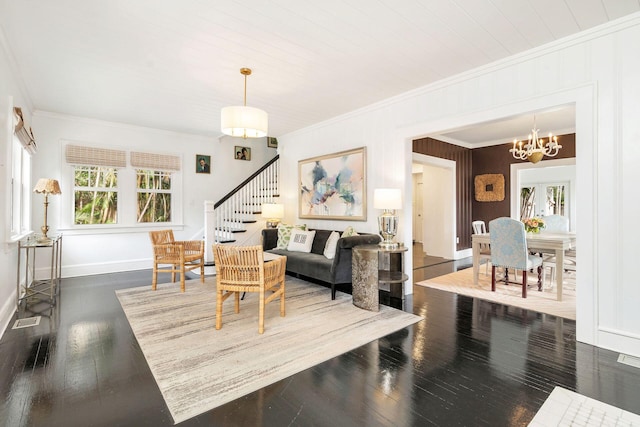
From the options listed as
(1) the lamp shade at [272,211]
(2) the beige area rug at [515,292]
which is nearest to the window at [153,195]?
(1) the lamp shade at [272,211]

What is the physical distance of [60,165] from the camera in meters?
5.09

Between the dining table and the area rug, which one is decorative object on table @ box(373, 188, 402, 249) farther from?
the area rug

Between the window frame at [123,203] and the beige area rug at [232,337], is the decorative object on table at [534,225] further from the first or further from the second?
the window frame at [123,203]

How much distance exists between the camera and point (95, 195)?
5.43 meters

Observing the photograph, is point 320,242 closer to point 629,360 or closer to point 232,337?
point 232,337

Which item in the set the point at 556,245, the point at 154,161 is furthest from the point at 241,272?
the point at 154,161

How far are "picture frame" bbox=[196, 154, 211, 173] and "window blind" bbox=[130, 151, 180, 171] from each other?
0.40m

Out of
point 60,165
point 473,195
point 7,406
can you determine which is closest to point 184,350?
point 7,406

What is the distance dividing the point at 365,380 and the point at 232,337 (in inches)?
50.4

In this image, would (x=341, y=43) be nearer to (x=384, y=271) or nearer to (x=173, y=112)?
(x=384, y=271)

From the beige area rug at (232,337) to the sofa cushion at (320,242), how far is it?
86cm

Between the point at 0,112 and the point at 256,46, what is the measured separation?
2.42 m

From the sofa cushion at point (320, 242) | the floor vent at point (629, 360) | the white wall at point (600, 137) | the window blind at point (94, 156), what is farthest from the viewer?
the window blind at point (94, 156)

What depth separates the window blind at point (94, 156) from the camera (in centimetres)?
514
